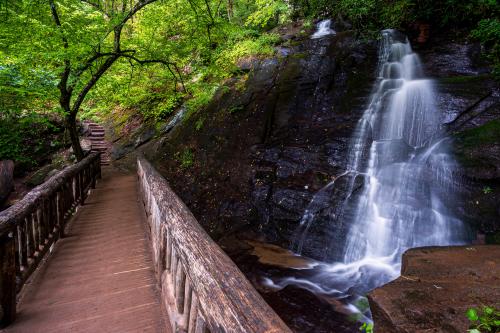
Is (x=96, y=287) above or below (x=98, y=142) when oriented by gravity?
below

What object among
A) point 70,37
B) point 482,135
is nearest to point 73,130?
point 70,37

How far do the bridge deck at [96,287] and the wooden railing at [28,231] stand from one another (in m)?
0.23

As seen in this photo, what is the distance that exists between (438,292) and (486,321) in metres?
0.79

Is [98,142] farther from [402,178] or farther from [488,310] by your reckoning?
[488,310]

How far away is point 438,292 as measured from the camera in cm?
416

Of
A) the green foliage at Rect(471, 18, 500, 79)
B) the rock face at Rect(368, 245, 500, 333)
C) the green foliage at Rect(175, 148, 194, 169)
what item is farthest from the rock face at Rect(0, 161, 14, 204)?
the green foliage at Rect(471, 18, 500, 79)

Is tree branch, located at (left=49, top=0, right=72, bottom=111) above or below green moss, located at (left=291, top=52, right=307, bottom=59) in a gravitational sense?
below

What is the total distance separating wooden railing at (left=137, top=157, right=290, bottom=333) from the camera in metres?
1.49

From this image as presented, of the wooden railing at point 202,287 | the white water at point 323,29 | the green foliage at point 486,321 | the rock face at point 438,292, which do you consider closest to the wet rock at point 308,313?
the rock face at point 438,292

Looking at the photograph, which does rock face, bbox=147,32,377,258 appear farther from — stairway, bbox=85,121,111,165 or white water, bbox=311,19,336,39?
stairway, bbox=85,121,111,165

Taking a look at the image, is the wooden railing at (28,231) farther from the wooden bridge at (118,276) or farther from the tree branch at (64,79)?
the tree branch at (64,79)

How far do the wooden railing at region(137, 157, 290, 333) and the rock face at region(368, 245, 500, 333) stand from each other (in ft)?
9.00

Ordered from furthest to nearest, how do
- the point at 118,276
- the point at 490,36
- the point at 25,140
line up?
the point at 25,140 → the point at 490,36 → the point at 118,276

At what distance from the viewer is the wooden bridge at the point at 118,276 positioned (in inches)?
70.4
